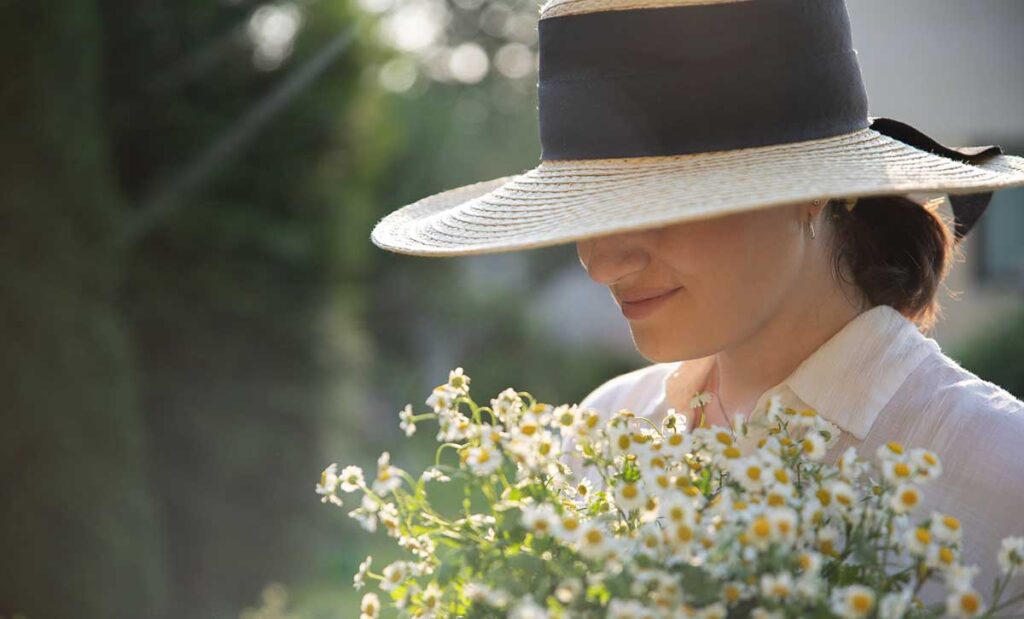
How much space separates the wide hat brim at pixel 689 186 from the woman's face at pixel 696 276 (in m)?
0.08

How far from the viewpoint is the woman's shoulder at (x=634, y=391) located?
224cm

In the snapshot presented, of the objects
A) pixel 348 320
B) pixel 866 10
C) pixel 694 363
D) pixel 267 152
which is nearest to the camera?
pixel 694 363

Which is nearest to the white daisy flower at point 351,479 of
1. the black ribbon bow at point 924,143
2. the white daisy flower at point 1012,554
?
the white daisy flower at point 1012,554

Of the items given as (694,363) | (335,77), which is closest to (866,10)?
(335,77)

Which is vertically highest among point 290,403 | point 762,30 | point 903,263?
point 762,30

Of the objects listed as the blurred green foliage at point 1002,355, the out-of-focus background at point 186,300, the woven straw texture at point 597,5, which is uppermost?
the woven straw texture at point 597,5

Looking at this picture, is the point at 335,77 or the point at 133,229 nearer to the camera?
the point at 133,229

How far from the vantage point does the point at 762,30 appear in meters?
1.62

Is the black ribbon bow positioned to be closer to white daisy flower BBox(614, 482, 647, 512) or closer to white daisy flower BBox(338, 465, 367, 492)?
white daisy flower BBox(614, 482, 647, 512)

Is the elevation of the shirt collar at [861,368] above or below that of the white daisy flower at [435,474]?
below

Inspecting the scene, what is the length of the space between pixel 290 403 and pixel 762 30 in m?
5.18

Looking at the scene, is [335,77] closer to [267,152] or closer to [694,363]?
[267,152]

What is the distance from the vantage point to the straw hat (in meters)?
1.58

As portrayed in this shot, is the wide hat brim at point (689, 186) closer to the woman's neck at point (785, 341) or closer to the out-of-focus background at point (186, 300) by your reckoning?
the woman's neck at point (785, 341)
